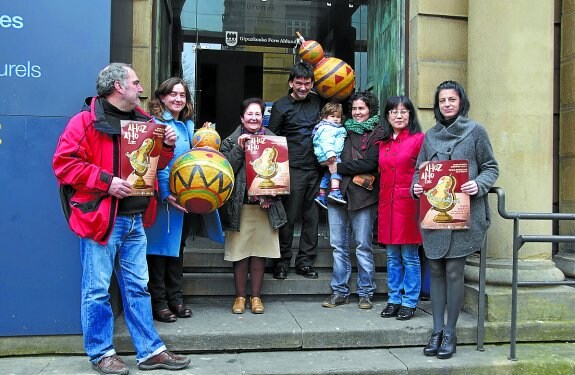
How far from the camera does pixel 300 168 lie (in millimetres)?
5414

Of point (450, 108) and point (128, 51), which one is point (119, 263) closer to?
point (128, 51)

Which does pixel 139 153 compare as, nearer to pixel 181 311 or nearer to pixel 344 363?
pixel 181 311

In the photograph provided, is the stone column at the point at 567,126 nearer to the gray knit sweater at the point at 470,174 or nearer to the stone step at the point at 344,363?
the stone step at the point at 344,363

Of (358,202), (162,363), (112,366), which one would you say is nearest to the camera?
(112,366)

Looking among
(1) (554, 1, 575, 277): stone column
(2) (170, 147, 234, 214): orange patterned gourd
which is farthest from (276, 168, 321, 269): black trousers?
(1) (554, 1, 575, 277): stone column

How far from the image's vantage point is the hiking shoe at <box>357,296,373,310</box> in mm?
5055

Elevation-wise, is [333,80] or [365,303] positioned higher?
[333,80]

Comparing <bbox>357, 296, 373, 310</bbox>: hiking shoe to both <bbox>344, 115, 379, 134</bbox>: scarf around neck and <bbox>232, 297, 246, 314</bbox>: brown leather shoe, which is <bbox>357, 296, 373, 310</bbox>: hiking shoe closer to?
<bbox>232, 297, 246, 314</bbox>: brown leather shoe

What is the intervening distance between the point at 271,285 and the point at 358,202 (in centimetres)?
122

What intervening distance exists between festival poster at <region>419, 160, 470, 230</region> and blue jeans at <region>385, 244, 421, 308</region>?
71 cm

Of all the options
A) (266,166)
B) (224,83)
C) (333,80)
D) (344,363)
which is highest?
(224,83)

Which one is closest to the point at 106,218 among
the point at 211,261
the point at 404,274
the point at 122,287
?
the point at 122,287

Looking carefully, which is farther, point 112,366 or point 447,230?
point 447,230

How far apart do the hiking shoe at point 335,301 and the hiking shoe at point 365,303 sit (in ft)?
0.50
